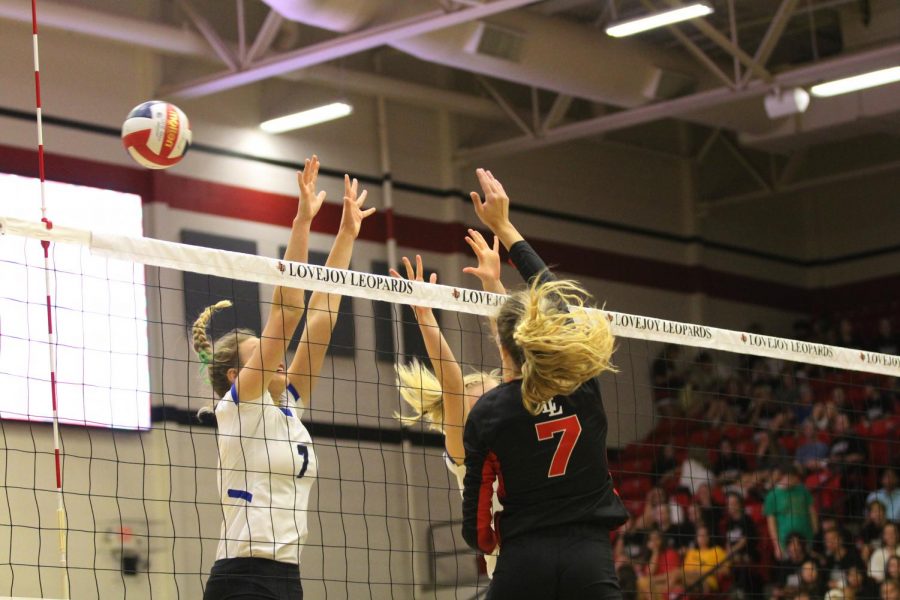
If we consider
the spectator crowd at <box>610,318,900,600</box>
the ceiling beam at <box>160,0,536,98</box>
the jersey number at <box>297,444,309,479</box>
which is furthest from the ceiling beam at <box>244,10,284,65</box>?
the jersey number at <box>297,444,309,479</box>

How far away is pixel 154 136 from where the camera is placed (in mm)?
7746

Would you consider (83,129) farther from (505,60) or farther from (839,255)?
(839,255)

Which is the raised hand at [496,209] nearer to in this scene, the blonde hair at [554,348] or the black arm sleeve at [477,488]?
the blonde hair at [554,348]

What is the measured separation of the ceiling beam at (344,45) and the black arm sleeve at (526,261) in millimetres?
7322

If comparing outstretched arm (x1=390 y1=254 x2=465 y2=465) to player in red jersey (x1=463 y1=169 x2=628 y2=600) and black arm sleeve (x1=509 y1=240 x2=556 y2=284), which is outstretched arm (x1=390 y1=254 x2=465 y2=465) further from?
player in red jersey (x1=463 y1=169 x2=628 y2=600)

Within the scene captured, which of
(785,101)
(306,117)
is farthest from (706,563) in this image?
(306,117)

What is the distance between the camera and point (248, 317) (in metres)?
14.3

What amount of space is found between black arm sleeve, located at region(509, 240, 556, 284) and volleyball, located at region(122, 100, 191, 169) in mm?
3302

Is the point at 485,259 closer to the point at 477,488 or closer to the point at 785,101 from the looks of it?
the point at 477,488

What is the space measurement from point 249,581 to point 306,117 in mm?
10447

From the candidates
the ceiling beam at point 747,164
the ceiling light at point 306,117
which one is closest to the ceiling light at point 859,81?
the ceiling light at point 306,117

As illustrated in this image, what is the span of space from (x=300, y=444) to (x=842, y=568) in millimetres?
8741

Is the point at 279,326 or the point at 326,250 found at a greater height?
the point at 326,250

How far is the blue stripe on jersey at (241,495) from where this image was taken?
5168mm
